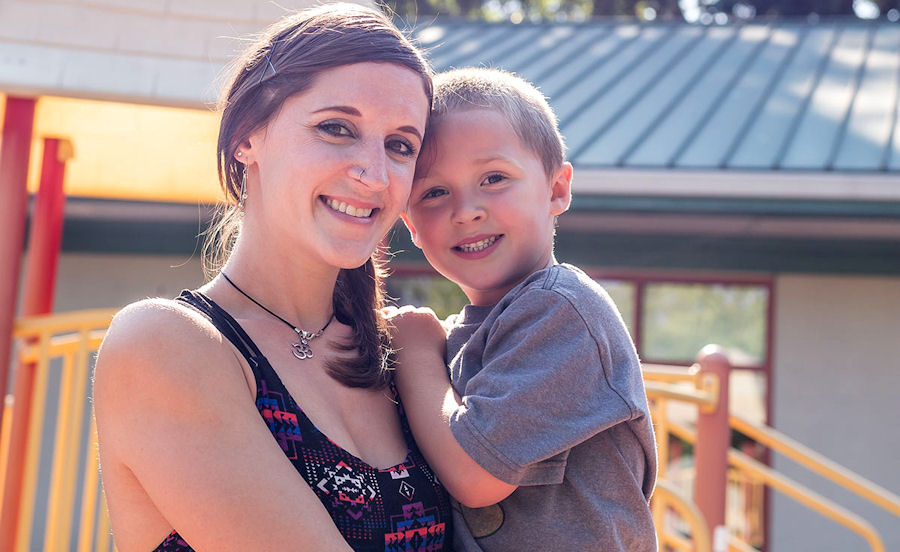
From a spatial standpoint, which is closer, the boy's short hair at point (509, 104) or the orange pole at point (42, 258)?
the boy's short hair at point (509, 104)

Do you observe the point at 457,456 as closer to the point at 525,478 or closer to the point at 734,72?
the point at 525,478

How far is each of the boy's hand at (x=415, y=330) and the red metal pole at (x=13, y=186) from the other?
6.27 feet

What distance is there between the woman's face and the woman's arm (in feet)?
1.23

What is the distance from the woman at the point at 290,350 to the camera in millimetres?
1517

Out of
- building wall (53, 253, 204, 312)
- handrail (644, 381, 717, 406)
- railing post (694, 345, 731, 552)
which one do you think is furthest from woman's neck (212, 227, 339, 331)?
building wall (53, 253, 204, 312)

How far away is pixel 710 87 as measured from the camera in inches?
347

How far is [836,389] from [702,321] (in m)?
1.22

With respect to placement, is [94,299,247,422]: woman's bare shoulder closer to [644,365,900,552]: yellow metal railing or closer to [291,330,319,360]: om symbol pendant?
[291,330,319,360]: om symbol pendant

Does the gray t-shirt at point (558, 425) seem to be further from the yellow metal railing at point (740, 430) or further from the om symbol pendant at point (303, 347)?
the yellow metal railing at point (740, 430)

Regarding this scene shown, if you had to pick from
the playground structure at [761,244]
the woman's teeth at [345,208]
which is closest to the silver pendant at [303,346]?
the woman's teeth at [345,208]

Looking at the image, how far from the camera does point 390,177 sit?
1.91m

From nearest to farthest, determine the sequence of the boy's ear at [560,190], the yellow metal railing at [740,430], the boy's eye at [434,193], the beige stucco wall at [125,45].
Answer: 1. the boy's eye at [434,193]
2. the boy's ear at [560,190]
3. the beige stucco wall at [125,45]
4. the yellow metal railing at [740,430]

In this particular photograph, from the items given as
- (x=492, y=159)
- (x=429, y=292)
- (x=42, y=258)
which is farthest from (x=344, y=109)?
(x=429, y=292)

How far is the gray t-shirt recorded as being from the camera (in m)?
1.83
